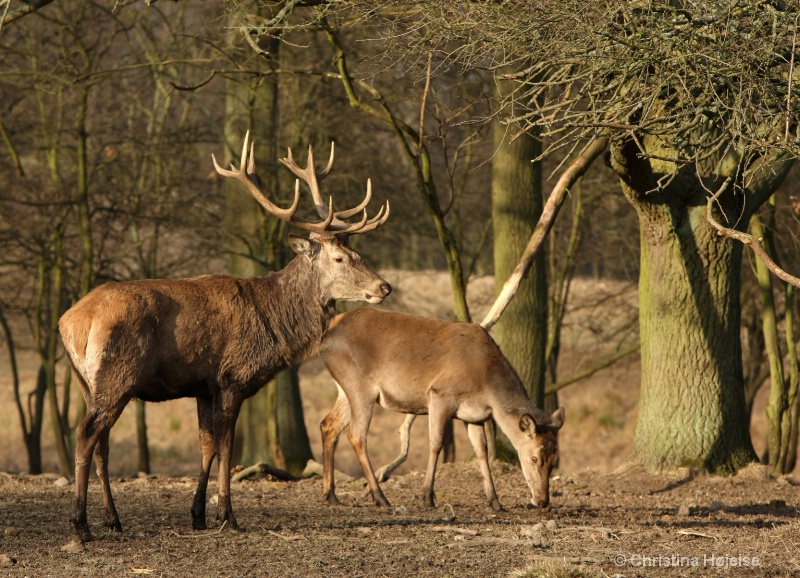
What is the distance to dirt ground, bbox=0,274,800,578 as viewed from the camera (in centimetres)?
700

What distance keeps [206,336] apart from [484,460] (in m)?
3.04

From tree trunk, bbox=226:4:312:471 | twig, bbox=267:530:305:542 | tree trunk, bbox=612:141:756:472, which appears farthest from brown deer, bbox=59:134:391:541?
tree trunk, bbox=226:4:312:471

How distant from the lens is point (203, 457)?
334 inches

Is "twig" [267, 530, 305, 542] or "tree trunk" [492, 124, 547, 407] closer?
"twig" [267, 530, 305, 542]

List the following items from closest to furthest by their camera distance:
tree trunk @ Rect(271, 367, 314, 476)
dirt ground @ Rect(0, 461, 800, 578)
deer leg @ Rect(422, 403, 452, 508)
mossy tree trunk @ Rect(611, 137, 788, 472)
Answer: dirt ground @ Rect(0, 461, 800, 578) → deer leg @ Rect(422, 403, 452, 508) → mossy tree trunk @ Rect(611, 137, 788, 472) → tree trunk @ Rect(271, 367, 314, 476)

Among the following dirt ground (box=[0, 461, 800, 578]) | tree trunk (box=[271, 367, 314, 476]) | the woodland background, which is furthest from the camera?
tree trunk (box=[271, 367, 314, 476])

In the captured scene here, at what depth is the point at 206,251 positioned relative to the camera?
18.0 meters

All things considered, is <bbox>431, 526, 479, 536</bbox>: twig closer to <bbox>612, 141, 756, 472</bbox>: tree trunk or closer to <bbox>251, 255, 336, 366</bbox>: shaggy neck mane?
<bbox>251, 255, 336, 366</bbox>: shaggy neck mane

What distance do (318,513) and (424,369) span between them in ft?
5.49

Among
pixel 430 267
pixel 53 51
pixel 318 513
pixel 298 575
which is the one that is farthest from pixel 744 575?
pixel 430 267

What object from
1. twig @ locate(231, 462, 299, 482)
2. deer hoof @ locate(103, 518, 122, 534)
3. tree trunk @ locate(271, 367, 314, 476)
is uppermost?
tree trunk @ locate(271, 367, 314, 476)

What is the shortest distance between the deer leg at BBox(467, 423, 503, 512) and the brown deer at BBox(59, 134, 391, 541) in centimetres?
178

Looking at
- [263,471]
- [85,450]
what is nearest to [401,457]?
[263,471]

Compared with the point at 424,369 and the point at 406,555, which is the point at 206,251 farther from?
the point at 406,555
